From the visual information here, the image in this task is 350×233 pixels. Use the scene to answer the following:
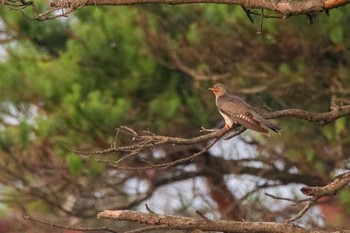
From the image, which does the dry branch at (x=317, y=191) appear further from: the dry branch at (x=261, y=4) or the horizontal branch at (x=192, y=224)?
the dry branch at (x=261, y=4)

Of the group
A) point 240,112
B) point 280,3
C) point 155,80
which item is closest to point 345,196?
point 155,80

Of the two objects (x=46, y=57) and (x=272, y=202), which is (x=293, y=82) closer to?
(x=272, y=202)

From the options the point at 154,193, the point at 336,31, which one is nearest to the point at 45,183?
the point at 154,193

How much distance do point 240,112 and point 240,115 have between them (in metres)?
0.07

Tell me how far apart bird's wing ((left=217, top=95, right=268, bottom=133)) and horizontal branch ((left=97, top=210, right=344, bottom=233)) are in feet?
2.13

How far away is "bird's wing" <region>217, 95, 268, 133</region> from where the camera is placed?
5785 mm

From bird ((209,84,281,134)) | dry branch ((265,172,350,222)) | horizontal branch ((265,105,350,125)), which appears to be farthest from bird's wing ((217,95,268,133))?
dry branch ((265,172,350,222))

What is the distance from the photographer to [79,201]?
10.6 m

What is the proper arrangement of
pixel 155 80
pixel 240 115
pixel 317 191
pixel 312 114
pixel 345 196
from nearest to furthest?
pixel 317 191
pixel 312 114
pixel 240 115
pixel 345 196
pixel 155 80

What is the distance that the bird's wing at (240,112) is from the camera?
5.78 meters

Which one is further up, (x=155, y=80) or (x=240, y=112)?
(x=155, y=80)

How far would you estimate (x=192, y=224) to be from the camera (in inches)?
206

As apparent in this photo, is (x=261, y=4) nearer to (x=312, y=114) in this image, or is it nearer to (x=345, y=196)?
(x=312, y=114)

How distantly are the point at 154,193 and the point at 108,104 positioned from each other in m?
1.77
